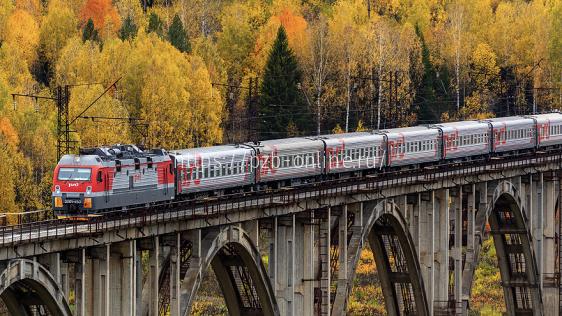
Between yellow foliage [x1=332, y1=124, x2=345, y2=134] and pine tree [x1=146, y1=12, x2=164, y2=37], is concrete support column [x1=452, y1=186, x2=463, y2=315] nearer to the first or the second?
yellow foliage [x1=332, y1=124, x2=345, y2=134]

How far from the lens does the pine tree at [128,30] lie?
144625 millimetres

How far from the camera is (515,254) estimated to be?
10481 centimetres

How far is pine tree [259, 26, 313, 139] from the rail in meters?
37.1

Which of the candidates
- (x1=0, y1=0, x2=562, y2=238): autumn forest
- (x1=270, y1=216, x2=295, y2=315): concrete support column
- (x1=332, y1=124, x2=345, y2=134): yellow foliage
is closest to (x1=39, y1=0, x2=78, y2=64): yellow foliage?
(x1=0, y1=0, x2=562, y2=238): autumn forest

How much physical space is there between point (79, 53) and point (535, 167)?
42842mm

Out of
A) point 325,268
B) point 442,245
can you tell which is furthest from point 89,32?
point 325,268

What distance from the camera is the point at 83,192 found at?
6588 cm

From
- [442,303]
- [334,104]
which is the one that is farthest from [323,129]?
[442,303]

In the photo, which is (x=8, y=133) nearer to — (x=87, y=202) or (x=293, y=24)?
(x=87, y=202)

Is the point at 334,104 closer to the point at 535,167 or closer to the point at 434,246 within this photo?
the point at 535,167

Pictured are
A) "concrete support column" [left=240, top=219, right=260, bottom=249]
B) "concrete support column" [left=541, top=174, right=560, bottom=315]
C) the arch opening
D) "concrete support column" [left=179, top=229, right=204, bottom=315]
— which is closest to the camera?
"concrete support column" [left=179, top=229, right=204, bottom=315]

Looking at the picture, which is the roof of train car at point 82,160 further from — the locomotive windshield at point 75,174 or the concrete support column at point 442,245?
Result: the concrete support column at point 442,245

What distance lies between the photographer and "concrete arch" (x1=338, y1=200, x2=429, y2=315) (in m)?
87.9

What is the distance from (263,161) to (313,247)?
17.7 ft
